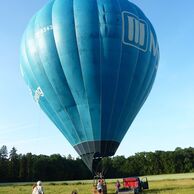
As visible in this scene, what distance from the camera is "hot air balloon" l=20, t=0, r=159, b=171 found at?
823 inches

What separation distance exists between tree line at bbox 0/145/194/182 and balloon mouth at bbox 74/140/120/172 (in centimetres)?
4980

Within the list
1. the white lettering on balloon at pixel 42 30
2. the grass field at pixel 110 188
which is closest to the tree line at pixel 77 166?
the grass field at pixel 110 188

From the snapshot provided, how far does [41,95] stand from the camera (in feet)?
74.4

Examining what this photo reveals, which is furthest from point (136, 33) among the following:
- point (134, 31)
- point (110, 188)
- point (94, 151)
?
point (110, 188)

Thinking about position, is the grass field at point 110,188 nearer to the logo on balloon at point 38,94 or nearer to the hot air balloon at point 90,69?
the hot air balloon at point 90,69

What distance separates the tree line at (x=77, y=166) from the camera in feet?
284

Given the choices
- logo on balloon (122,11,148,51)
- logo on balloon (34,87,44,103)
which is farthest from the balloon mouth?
logo on balloon (122,11,148,51)

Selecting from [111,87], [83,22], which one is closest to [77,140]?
[111,87]

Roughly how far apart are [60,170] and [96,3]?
70.7 m

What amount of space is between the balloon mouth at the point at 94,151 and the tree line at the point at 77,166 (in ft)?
163

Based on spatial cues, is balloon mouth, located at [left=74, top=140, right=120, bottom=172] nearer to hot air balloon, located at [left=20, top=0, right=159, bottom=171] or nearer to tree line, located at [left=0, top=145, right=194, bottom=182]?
hot air balloon, located at [left=20, top=0, right=159, bottom=171]

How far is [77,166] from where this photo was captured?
90750mm

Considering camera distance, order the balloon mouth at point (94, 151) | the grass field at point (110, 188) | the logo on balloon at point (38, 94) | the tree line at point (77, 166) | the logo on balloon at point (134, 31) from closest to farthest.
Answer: the balloon mouth at point (94, 151)
the logo on balloon at point (134, 31)
the logo on balloon at point (38, 94)
the grass field at point (110, 188)
the tree line at point (77, 166)

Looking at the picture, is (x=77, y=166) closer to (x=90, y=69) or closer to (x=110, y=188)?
(x=110, y=188)
